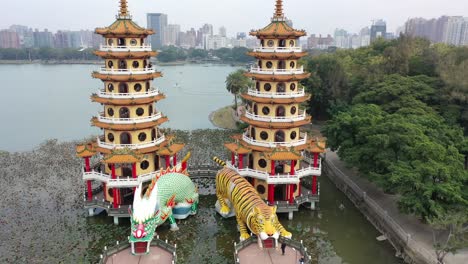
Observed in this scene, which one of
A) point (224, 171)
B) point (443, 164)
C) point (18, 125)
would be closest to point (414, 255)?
point (443, 164)

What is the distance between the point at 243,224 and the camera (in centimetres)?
2116

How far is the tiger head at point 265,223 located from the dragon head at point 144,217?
5092 mm

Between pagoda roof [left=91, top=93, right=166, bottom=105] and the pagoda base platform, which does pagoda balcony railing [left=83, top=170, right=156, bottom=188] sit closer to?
pagoda roof [left=91, top=93, right=166, bottom=105]

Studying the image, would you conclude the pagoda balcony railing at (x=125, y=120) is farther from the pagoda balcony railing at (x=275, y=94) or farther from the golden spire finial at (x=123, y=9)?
the pagoda balcony railing at (x=275, y=94)

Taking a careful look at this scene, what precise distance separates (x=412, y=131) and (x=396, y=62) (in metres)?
22.5

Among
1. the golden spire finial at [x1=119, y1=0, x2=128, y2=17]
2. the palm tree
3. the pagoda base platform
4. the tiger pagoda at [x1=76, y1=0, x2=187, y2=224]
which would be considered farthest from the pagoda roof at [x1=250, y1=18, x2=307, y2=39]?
the palm tree

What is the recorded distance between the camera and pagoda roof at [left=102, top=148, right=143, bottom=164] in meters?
21.7

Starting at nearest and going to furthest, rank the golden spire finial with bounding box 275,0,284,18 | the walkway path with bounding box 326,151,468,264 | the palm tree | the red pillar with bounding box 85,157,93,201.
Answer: the walkway path with bounding box 326,151,468,264 → the red pillar with bounding box 85,157,93,201 → the golden spire finial with bounding box 275,0,284,18 → the palm tree

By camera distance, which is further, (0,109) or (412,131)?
(0,109)

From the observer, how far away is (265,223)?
18.2 m

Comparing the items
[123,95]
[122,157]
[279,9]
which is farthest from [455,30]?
[122,157]

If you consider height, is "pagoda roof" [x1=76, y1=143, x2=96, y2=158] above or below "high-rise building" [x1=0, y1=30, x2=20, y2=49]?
below

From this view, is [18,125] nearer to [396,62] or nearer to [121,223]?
[121,223]

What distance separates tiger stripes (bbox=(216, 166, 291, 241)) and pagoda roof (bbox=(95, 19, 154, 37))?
10.0 m
